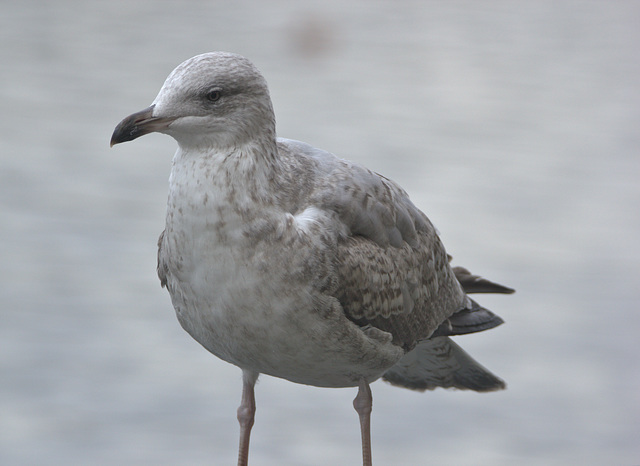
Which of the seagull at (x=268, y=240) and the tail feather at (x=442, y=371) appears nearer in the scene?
the seagull at (x=268, y=240)

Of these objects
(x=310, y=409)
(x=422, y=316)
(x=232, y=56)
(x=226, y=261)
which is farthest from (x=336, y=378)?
(x=310, y=409)

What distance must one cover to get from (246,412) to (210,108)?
1.62 m

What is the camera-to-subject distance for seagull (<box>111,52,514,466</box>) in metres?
4.36

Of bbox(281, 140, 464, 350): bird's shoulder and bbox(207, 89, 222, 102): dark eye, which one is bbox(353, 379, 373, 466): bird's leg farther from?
bbox(207, 89, 222, 102): dark eye

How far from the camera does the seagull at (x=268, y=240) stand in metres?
4.36

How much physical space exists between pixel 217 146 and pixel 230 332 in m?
0.71

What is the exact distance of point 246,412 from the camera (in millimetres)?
5340

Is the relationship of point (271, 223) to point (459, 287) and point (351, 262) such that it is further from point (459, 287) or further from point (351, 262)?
point (459, 287)

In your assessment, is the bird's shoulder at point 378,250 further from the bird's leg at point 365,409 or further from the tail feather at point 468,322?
the bird's leg at point 365,409

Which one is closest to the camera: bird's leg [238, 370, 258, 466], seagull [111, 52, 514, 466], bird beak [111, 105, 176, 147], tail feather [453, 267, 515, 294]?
bird beak [111, 105, 176, 147]

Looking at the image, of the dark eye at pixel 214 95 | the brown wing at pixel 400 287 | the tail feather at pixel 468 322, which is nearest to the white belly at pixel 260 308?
the brown wing at pixel 400 287

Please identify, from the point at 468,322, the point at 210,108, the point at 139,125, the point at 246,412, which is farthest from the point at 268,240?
the point at 468,322

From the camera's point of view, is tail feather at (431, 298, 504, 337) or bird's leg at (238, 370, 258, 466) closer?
bird's leg at (238, 370, 258, 466)

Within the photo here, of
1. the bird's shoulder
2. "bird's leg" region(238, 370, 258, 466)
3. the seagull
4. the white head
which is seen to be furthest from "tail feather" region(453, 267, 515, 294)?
the white head
